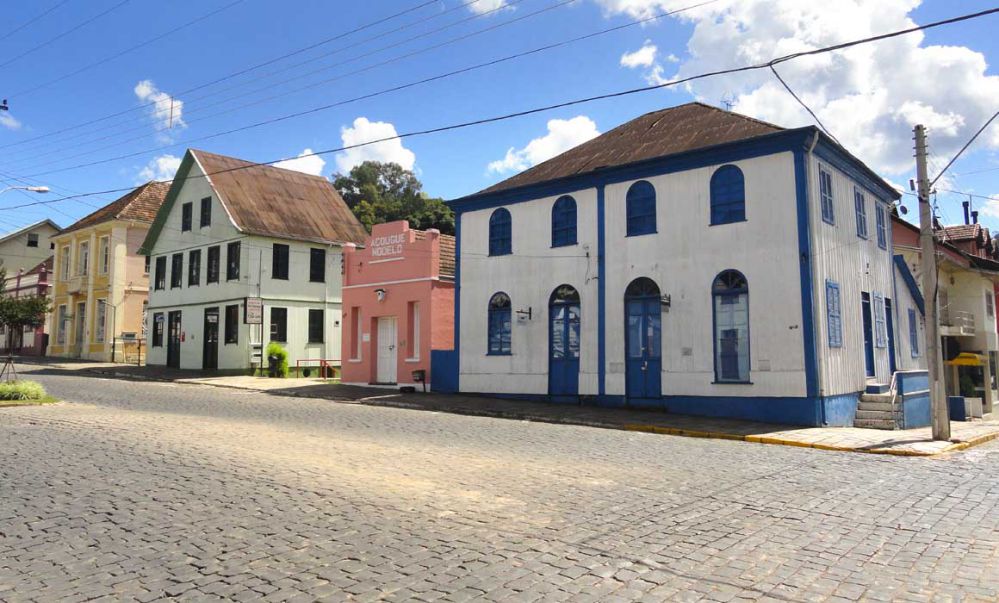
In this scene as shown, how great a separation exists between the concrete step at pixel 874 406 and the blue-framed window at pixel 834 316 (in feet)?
5.75

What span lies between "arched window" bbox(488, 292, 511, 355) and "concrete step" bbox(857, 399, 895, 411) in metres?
9.11

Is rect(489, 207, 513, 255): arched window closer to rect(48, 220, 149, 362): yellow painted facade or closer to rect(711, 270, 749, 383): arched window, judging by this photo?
rect(711, 270, 749, 383): arched window

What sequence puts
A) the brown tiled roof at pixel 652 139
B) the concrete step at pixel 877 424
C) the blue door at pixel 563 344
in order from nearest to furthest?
1. the concrete step at pixel 877 424
2. the brown tiled roof at pixel 652 139
3. the blue door at pixel 563 344

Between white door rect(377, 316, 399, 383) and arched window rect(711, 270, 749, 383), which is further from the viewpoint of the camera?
white door rect(377, 316, 399, 383)

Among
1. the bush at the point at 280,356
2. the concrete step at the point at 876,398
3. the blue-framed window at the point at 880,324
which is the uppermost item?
the blue-framed window at the point at 880,324

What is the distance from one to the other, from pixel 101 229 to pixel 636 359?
32.9 meters

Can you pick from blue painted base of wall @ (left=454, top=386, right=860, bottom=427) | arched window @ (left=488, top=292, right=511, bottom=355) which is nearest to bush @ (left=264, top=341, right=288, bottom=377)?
arched window @ (left=488, top=292, right=511, bottom=355)

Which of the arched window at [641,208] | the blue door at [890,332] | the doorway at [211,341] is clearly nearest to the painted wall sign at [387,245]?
the arched window at [641,208]

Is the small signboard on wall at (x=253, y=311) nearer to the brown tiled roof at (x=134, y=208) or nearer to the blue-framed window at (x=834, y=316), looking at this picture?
the brown tiled roof at (x=134, y=208)

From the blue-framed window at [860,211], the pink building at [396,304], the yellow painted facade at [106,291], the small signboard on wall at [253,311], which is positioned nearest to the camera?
the blue-framed window at [860,211]

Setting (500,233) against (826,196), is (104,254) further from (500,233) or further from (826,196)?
(826,196)

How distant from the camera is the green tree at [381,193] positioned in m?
56.3

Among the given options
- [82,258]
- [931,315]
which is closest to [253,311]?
[82,258]

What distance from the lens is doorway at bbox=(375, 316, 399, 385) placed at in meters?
23.8
